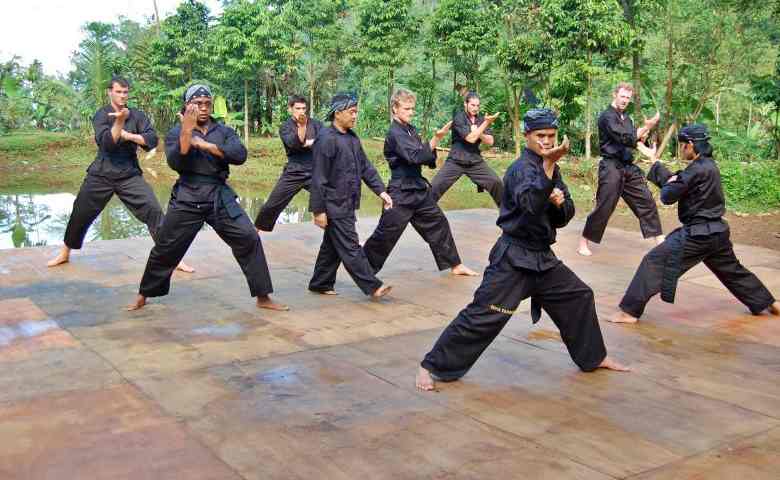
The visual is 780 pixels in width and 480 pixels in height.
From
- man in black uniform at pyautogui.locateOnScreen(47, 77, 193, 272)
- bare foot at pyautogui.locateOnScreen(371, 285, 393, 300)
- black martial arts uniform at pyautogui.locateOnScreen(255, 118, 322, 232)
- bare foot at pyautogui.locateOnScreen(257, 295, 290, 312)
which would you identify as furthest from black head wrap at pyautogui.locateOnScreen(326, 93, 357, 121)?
black martial arts uniform at pyautogui.locateOnScreen(255, 118, 322, 232)

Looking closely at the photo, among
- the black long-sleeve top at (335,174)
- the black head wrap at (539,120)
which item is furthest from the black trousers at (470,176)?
the black head wrap at (539,120)

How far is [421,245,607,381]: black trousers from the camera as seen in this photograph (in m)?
4.42

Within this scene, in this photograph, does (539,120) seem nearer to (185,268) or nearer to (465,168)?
(185,268)

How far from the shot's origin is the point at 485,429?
394cm

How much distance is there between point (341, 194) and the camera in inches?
255

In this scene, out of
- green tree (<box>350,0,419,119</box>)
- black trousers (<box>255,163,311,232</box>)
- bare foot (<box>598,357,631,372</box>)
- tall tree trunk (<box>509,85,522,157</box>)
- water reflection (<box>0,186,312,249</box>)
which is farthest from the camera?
green tree (<box>350,0,419,119</box>)

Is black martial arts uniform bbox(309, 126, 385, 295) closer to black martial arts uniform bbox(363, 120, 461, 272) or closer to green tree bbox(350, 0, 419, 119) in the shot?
black martial arts uniform bbox(363, 120, 461, 272)

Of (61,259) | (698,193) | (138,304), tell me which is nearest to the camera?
(698,193)

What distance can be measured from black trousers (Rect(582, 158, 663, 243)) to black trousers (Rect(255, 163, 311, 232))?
295 cm

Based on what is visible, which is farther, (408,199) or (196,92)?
(408,199)

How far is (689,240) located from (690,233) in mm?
49

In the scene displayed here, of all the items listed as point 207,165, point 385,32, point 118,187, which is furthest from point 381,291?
point 385,32

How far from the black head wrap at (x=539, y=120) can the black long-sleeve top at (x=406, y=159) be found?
2451 millimetres

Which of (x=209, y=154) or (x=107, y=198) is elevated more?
(x=209, y=154)
